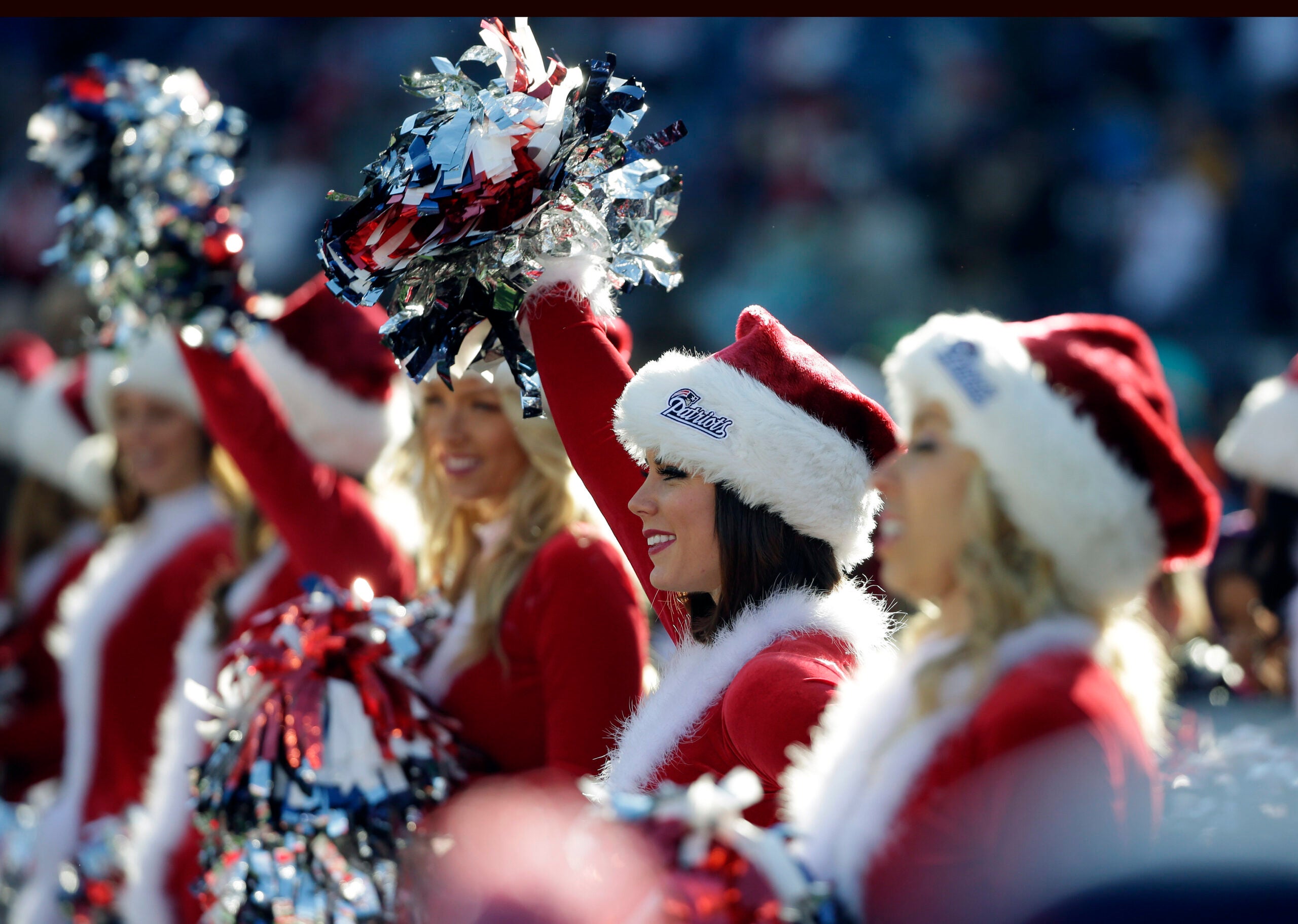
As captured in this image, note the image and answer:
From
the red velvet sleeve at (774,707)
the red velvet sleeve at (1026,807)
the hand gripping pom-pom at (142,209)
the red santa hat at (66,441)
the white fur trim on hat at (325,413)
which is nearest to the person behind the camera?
the red velvet sleeve at (1026,807)

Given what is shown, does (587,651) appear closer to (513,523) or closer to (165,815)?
(513,523)

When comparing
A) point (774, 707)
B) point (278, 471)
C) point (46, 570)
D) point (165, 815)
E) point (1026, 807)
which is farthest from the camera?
point (46, 570)

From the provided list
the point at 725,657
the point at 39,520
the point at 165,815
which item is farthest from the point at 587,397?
the point at 39,520

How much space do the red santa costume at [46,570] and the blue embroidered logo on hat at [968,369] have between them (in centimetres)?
391

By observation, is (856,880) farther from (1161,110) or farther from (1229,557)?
(1161,110)

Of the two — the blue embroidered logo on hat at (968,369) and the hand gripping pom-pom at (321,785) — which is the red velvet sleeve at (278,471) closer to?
the hand gripping pom-pom at (321,785)

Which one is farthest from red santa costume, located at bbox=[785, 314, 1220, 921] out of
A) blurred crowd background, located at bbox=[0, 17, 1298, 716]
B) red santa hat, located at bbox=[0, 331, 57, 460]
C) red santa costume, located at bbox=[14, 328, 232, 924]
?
red santa hat, located at bbox=[0, 331, 57, 460]

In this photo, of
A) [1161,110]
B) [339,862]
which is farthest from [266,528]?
[1161,110]

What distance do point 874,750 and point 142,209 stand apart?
96.1 inches

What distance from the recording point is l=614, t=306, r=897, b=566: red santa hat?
236 cm

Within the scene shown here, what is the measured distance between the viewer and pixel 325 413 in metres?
4.03

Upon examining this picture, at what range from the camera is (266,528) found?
13.8 feet

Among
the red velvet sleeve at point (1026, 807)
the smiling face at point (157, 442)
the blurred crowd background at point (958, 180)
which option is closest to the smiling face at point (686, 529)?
the red velvet sleeve at point (1026, 807)

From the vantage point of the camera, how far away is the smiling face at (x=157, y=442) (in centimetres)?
441
